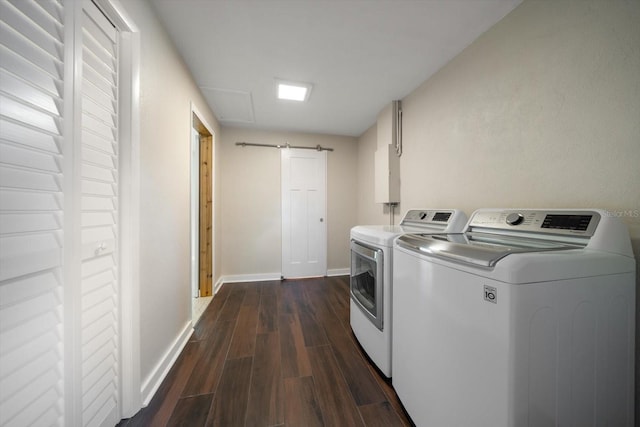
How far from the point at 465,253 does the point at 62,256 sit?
1.43 metres

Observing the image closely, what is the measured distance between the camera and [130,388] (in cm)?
109

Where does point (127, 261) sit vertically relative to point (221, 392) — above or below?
above

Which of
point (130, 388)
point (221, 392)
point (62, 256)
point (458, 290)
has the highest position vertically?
point (62, 256)

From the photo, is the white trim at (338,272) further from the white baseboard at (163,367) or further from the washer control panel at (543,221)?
the washer control panel at (543,221)

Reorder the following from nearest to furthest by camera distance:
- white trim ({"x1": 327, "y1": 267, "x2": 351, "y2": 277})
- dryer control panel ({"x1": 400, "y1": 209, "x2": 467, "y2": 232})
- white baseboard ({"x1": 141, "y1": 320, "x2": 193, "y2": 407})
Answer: white baseboard ({"x1": 141, "y1": 320, "x2": 193, "y2": 407}) < dryer control panel ({"x1": 400, "y1": 209, "x2": 467, "y2": 232}) < white trim ({"x1": 327, "y1": 267, "x2": 351, "y2": 277})

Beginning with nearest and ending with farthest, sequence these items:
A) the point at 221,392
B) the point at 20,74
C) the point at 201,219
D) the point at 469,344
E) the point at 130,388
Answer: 1. the point at 20,74
2. the point at 469,344
3. the point at 130,388
4. the point at 221,392
5. the point at 201,219

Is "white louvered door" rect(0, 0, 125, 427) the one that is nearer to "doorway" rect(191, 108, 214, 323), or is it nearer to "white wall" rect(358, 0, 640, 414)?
"doorway" rect(191, 108, 214, 323)

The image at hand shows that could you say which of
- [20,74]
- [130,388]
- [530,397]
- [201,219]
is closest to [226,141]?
[201,219]

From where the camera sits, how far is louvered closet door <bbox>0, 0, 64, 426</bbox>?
590 mm

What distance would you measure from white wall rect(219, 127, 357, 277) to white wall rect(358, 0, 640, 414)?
2080 mm

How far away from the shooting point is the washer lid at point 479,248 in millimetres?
706

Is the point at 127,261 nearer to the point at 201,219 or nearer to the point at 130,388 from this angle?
the point at 130,388

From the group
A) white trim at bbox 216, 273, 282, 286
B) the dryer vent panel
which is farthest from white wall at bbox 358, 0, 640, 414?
white trim at bbox 216, 273, 282, 286

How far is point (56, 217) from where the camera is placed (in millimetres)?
743
